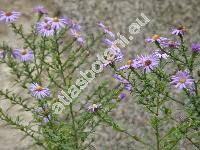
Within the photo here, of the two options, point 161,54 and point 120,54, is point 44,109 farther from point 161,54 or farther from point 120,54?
point 161,54

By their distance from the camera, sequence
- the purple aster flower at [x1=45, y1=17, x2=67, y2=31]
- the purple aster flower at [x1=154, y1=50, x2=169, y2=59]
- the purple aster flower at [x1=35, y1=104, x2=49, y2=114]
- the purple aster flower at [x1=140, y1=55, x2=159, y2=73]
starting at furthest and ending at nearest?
1. the purple aster flower at [x1=35, y1=104, x2=49, y2=114]
2. the purple aster flower at [x1=45, y1=17, x2=67, y2=31]
3. the purple aster flower at [x1=154, y1=50, x2=169, y2=59]
4. the purple aster flower at [x1=140, y1=55, x2=159, y2=73]

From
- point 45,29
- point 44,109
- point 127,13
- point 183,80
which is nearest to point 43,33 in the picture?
point 45,29

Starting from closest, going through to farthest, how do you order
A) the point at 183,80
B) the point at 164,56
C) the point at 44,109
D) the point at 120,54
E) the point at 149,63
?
the point at 183,80 < the point at 149,63 < the point at 164,56 < the point at 120,54 < the point at 44,109

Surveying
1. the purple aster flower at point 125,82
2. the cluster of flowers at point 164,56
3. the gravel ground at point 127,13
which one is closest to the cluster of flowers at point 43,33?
the purple aster flower at point 125,82

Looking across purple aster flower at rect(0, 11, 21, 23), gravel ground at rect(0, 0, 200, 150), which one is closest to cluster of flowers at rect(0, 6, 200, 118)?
purple aster flower at rect(0, 11, 21, 23)

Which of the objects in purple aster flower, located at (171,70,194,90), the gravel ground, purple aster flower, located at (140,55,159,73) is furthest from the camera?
the gravel ground

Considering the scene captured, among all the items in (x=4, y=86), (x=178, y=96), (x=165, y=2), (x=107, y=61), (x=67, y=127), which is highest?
(x=165, y=2)

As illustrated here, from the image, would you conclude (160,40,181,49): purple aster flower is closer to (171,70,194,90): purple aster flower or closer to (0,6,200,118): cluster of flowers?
(0,6,200,118): cluster of flowers

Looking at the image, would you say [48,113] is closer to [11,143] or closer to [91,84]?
[11,143]

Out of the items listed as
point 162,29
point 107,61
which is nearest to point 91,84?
point 162,29

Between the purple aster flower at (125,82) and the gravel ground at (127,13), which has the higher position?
the gravel ground at (127,13)

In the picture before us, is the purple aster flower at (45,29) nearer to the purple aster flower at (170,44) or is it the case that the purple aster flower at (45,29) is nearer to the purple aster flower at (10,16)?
the purple aster flower at (10,16)
